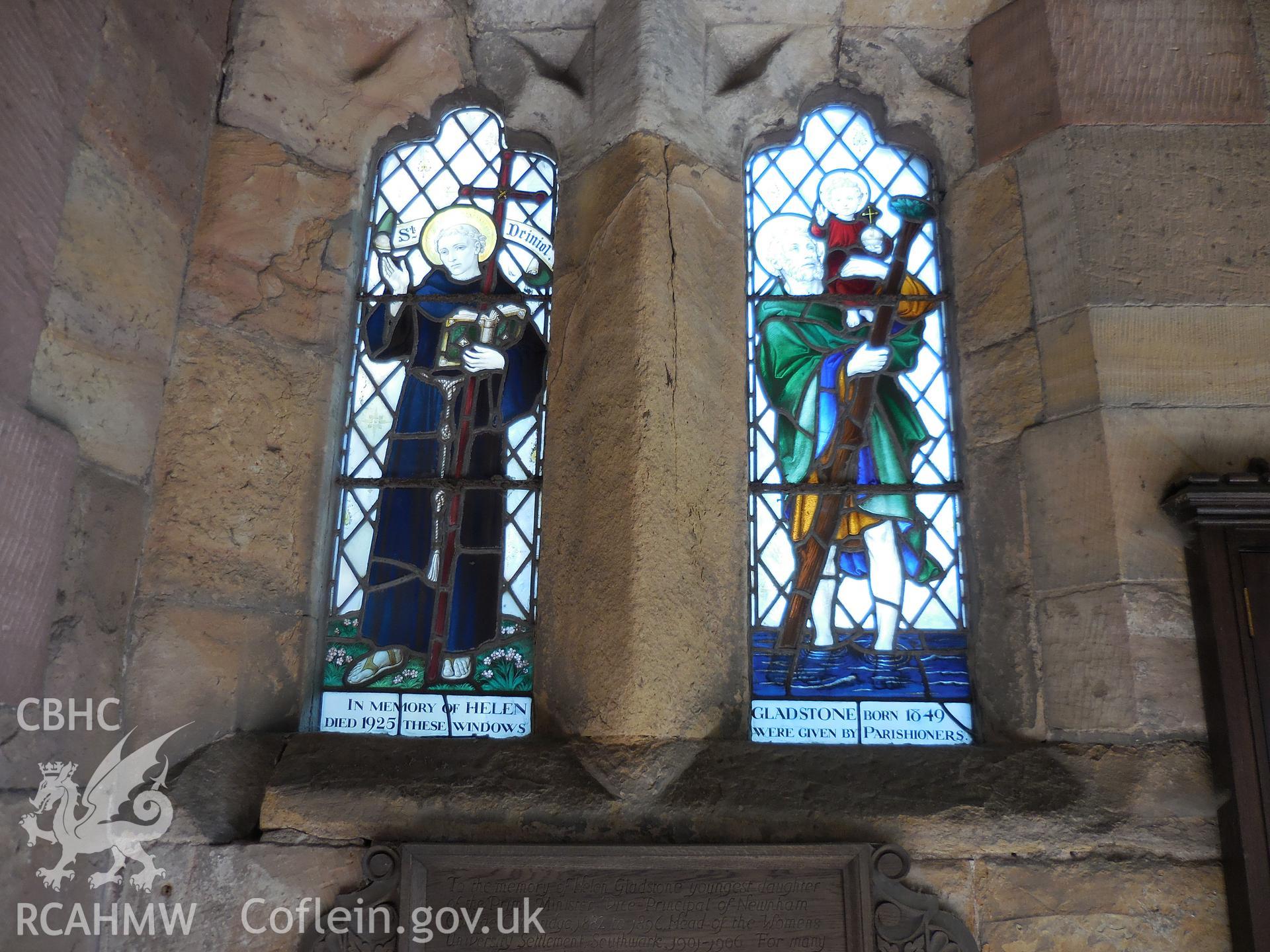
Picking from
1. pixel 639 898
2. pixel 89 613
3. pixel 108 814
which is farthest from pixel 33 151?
pixel 639 898

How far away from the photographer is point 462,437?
3.01 meters

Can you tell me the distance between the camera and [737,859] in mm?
2254

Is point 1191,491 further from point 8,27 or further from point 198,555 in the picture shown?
point 8,27

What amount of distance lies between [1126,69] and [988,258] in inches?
25.7

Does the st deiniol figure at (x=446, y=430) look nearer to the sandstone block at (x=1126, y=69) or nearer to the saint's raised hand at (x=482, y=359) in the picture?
the saint's raised hand at (x=482, y=359)

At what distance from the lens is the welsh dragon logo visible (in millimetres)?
2213

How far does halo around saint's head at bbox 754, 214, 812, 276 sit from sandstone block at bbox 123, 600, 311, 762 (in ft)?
5.74

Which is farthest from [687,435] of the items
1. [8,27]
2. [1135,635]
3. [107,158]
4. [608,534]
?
[8,27]

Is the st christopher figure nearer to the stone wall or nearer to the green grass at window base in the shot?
the stone wall

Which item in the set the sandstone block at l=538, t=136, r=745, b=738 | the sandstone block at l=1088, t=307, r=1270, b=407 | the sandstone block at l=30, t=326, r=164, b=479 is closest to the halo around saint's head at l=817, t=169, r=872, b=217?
the sandstone block at l=538, t=136, r=745, b=738

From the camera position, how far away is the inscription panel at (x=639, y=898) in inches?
87.5

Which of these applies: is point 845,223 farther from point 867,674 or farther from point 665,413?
point 867,674

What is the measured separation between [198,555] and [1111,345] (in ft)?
7.90

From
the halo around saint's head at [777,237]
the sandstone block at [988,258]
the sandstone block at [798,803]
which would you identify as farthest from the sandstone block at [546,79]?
the sandstone block at [798,803]
